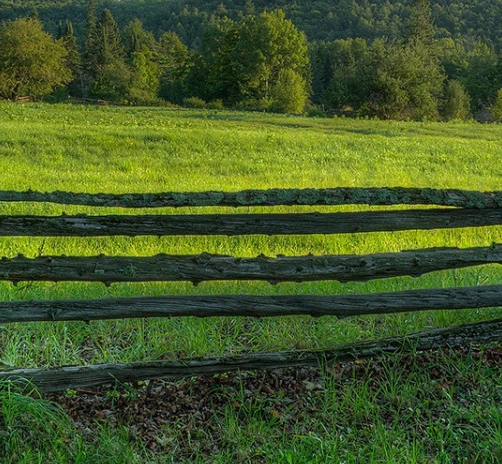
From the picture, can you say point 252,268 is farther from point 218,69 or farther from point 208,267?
point 218,69

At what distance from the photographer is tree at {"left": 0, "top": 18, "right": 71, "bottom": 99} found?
6275 centimetres

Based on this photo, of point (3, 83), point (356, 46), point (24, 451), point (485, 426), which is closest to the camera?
point (24, 451)

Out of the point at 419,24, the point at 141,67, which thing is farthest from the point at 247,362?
the point at 419,24

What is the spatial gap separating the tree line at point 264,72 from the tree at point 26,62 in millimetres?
100

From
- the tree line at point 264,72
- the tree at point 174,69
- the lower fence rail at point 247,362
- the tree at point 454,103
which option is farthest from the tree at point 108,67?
the lower fence rail at point 247,362

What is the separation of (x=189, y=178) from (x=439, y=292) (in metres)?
8.48

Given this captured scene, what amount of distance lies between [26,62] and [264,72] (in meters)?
23.7

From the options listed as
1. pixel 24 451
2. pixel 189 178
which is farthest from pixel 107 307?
pixel 189 178

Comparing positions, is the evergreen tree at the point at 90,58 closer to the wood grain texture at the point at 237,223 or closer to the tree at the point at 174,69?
the tree at the point at 174,69

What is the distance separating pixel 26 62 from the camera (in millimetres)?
62625

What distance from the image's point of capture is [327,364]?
3.96 m

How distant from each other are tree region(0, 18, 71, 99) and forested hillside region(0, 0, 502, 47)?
2731 inches

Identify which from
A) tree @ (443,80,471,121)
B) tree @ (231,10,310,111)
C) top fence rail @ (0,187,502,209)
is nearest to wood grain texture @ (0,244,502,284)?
top fence rail @ (0,187,502,209)

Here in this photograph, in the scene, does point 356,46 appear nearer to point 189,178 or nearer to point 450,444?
point 189,178
